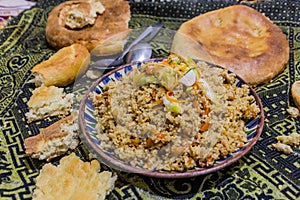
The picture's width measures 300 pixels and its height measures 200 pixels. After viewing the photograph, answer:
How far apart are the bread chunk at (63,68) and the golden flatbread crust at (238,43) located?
75cm

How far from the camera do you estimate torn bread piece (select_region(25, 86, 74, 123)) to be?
9.30 feet

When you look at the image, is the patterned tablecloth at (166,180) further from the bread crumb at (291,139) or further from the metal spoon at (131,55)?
the metal spoon at (131,55)

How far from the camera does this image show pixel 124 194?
2283 mm

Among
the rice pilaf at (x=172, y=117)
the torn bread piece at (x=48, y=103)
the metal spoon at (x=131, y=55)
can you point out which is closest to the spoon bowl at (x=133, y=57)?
the metal spoon at (x=131, y=55)

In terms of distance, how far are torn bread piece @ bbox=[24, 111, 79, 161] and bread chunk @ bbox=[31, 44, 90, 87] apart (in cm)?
53

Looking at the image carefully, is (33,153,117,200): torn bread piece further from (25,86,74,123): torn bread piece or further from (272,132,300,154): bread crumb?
(272,132,300,154): bread crumb

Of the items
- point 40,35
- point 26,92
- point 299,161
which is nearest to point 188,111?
point 299,161

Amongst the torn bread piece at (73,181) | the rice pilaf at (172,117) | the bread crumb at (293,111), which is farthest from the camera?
the bread crumb at (293,111)

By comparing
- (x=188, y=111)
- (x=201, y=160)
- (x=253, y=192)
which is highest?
(x=188, y=111)

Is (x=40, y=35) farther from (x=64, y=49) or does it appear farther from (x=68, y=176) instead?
(x=68, y=176)

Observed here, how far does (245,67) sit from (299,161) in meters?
0.87

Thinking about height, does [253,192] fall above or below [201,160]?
below

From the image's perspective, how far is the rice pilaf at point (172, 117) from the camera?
7.38 feet

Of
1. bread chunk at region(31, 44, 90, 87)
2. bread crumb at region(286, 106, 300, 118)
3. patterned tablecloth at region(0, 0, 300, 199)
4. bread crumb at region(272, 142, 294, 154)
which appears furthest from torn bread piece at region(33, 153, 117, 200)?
bread crumb at region(286, 106, 300, 118)
